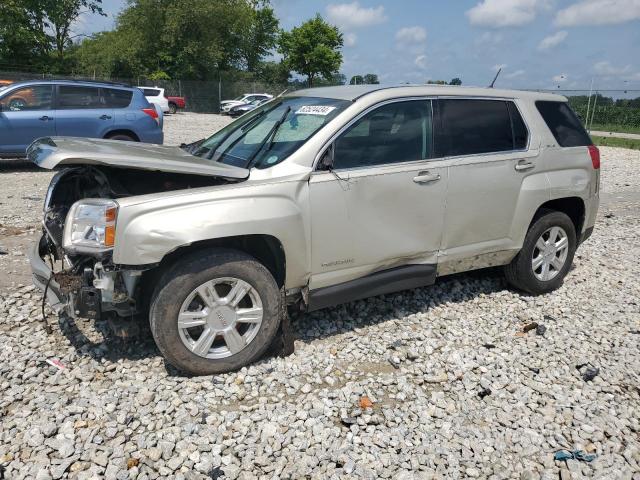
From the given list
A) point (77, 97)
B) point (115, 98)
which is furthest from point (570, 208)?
point (77, 97)

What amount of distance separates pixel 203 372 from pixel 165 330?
1.35 feet

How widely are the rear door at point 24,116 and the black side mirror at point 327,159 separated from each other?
8737mm

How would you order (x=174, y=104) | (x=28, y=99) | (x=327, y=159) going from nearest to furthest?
(x=327, y=159) < (x=28, y=99) < (x=174, y=104)

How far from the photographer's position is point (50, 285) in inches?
138

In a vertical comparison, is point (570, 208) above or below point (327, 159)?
below

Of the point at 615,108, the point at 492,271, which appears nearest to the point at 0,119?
the point at 492,271

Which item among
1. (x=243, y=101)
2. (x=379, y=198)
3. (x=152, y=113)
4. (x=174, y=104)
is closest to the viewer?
(x=379, y=198)

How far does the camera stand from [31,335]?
13.3 feet

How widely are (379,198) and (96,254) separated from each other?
6.40 ft

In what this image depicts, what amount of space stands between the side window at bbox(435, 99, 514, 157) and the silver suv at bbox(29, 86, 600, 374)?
13mm

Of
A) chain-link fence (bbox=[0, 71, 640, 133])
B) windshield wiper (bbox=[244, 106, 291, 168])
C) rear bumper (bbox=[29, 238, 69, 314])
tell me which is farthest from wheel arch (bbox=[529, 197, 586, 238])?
chain-link fence (bbox=[0, 71, 640, 133])

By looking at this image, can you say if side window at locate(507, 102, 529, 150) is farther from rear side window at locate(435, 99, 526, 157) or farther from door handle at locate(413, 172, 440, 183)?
door handle at locate(413, 172, 440, 183)

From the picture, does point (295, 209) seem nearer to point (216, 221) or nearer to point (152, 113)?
point (216, 221)

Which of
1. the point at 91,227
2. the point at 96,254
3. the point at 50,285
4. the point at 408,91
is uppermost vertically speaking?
the point at 408,91
